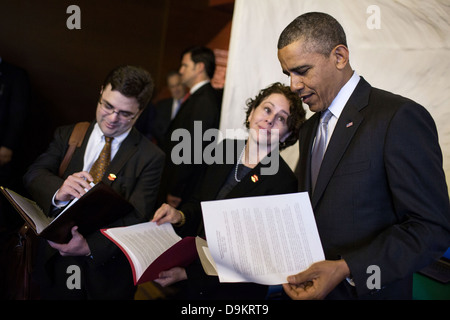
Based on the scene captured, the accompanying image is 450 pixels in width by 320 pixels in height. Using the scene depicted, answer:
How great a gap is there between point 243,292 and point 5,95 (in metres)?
1.88

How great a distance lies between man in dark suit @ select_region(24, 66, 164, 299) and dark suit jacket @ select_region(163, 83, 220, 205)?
4.07ft

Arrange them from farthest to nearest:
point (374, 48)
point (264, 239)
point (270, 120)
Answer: point (374, 48)
point (270, 120)
point (264, 239)

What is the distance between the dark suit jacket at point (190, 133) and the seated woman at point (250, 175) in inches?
44.5

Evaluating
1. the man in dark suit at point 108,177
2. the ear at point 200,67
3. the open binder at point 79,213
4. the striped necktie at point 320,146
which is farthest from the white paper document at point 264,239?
the ear at point 200,67

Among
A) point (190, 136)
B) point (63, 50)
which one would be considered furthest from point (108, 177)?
point (190, 136)

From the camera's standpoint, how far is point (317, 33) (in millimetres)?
1459

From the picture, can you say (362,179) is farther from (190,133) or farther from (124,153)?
(190,133)

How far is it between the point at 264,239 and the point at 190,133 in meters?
2.19

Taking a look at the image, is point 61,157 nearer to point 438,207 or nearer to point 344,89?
point 344,89

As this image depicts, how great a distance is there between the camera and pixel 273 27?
2836 millimetres

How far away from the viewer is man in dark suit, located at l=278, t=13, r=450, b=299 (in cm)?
124

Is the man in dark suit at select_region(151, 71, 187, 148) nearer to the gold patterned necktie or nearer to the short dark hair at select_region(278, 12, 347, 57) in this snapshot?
the gold patterned necktie

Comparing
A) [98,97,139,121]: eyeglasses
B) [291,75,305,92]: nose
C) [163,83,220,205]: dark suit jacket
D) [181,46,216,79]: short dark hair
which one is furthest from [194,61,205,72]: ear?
[291,75,305,92]: nose
